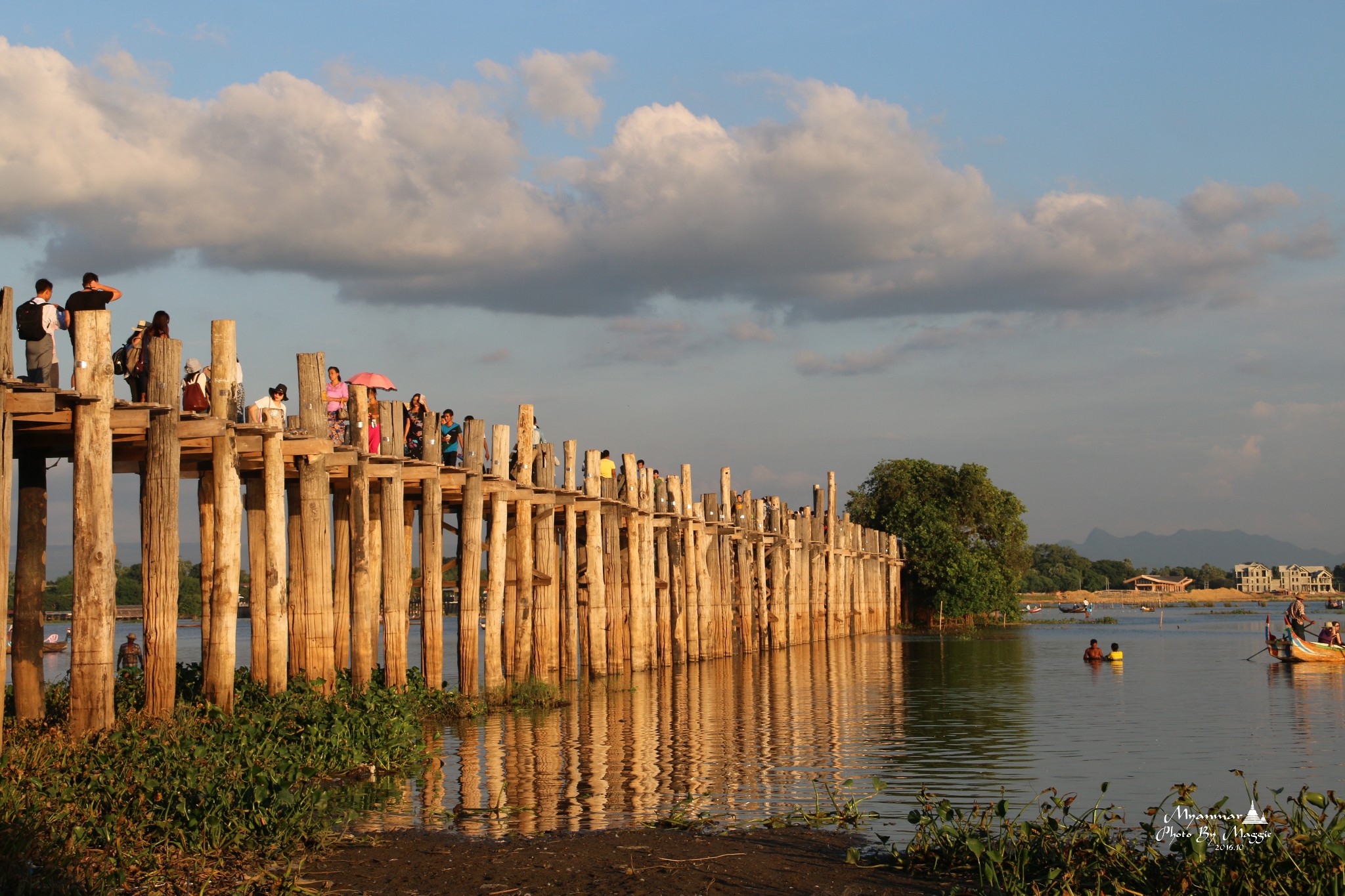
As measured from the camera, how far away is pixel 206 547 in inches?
640

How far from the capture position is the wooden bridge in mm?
12258

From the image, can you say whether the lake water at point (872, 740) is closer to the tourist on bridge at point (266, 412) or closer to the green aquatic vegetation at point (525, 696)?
the green aquatic vegetation at point (525, 696)

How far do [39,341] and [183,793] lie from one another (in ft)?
16.6

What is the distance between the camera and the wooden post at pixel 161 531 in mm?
13008

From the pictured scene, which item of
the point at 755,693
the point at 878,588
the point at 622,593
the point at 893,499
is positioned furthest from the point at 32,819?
the point at 893,499

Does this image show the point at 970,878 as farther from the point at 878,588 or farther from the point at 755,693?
the point at 878,588

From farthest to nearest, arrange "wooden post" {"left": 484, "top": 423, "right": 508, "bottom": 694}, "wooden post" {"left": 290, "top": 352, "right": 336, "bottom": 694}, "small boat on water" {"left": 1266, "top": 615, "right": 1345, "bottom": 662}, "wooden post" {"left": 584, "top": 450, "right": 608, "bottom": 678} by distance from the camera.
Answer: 1. "small boat on water" {"left": 1266, "top": 615, "right": 1345, "bottom": 662}
2. "wooden post" {"left": 584, "top": 450, "right": 608, "bottom": 678}
3. "wooden post" {"left": 484, "top": 423, "right": 508, "bottom": 694}
4. "wooden post" {"left": 290, "top": 352, "right": 336, "bottom": 694}

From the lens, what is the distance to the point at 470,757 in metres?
15.4

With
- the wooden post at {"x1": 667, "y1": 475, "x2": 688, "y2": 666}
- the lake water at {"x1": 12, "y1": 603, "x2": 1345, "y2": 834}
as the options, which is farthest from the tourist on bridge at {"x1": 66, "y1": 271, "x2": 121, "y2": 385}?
the wooden post at {"x1": 667, "y1": 475, "x2": 688, "y2": 666}

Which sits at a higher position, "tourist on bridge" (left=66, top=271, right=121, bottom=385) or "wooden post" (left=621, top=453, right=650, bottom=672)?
"tourist on bridge" (left=66, top=271, right=121, bottom=385)

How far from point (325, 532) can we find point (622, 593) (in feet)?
39.9

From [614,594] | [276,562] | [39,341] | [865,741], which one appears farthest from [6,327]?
[614,594]

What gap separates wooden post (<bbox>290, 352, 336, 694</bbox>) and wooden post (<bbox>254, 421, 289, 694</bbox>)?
0.56 metres

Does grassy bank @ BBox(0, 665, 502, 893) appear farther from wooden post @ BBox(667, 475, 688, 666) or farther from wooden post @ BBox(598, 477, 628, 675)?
wooden post @ BBox(667, 475, 688, 666)
